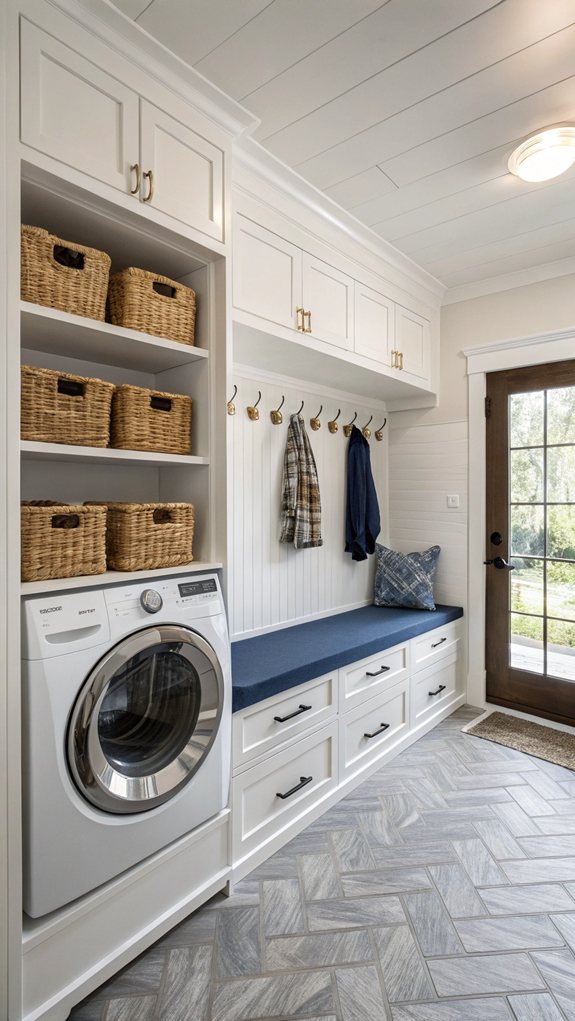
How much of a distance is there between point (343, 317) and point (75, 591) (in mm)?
1836

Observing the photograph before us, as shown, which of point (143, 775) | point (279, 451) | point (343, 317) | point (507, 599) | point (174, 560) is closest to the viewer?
point (143, 775)

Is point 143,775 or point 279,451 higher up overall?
point 279,451

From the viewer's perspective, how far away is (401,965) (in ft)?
5.05

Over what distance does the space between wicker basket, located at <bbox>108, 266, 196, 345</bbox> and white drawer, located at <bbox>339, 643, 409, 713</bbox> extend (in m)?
1.54

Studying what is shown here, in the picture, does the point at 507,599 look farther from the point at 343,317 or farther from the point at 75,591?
the point at 75,591

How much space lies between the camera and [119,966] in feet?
4.86

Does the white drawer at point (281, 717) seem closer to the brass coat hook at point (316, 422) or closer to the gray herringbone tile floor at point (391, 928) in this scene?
the gray herringbone tile floor at point (391, 928)

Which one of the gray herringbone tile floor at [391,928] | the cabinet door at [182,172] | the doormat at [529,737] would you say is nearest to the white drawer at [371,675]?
the gray herringbone tile floor at [391,928]

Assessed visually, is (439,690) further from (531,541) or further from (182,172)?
(182,172)

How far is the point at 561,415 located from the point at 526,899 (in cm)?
232

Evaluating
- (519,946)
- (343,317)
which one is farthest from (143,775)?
(343,317)

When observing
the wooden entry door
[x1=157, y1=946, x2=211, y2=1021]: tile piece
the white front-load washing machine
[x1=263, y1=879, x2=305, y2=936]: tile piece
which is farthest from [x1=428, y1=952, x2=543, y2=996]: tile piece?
the wooden entry door

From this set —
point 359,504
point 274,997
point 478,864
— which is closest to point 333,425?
point 359,504

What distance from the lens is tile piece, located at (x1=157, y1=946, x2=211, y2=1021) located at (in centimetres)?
140
